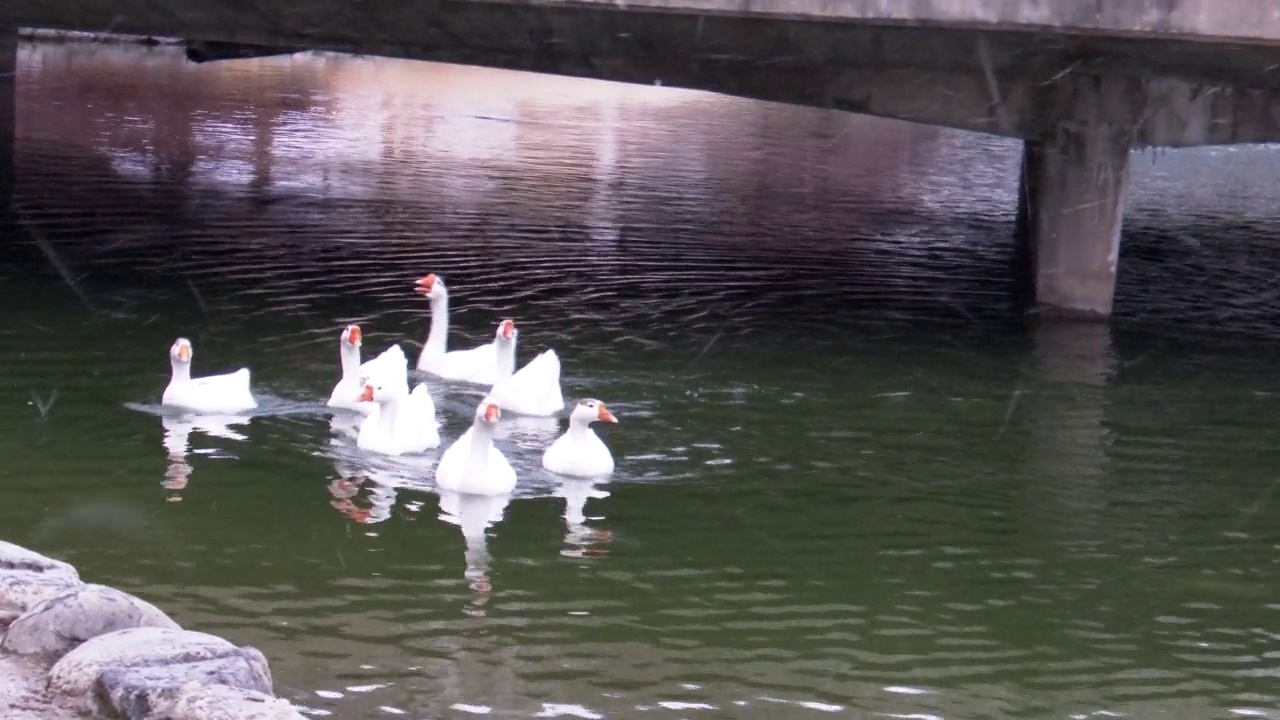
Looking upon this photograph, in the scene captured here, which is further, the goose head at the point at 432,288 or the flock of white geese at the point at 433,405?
the goose head at the point at 432,288

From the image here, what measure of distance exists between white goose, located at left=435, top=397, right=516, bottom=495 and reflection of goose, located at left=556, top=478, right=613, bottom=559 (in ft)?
1.43

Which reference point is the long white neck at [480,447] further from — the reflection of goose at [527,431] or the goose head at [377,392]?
the reflection of goose at [527,431]

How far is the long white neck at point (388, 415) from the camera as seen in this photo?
37.8ft

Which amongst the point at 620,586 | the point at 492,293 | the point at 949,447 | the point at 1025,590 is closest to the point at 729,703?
the point at 620,586

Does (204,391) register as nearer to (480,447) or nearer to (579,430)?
(480,447)

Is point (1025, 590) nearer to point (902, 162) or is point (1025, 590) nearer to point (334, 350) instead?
point (334, 350)

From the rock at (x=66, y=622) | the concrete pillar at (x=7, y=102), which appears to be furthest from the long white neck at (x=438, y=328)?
the concrete pillar at (x=7, y=102)

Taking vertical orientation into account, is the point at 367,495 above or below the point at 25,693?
below

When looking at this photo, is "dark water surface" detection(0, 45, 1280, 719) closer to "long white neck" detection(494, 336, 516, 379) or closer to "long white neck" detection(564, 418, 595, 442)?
"long white neck" detection(564, 418, 595, 442)

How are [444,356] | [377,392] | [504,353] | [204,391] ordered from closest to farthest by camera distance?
1. [377,392]
2. [204,391]
3. [504,353]
4. [444,356]

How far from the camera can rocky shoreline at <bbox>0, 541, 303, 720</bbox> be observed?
5.75 m

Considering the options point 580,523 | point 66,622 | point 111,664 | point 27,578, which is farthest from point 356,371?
point 111,664

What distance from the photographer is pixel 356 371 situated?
12.6m

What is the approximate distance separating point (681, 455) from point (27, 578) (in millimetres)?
5544
